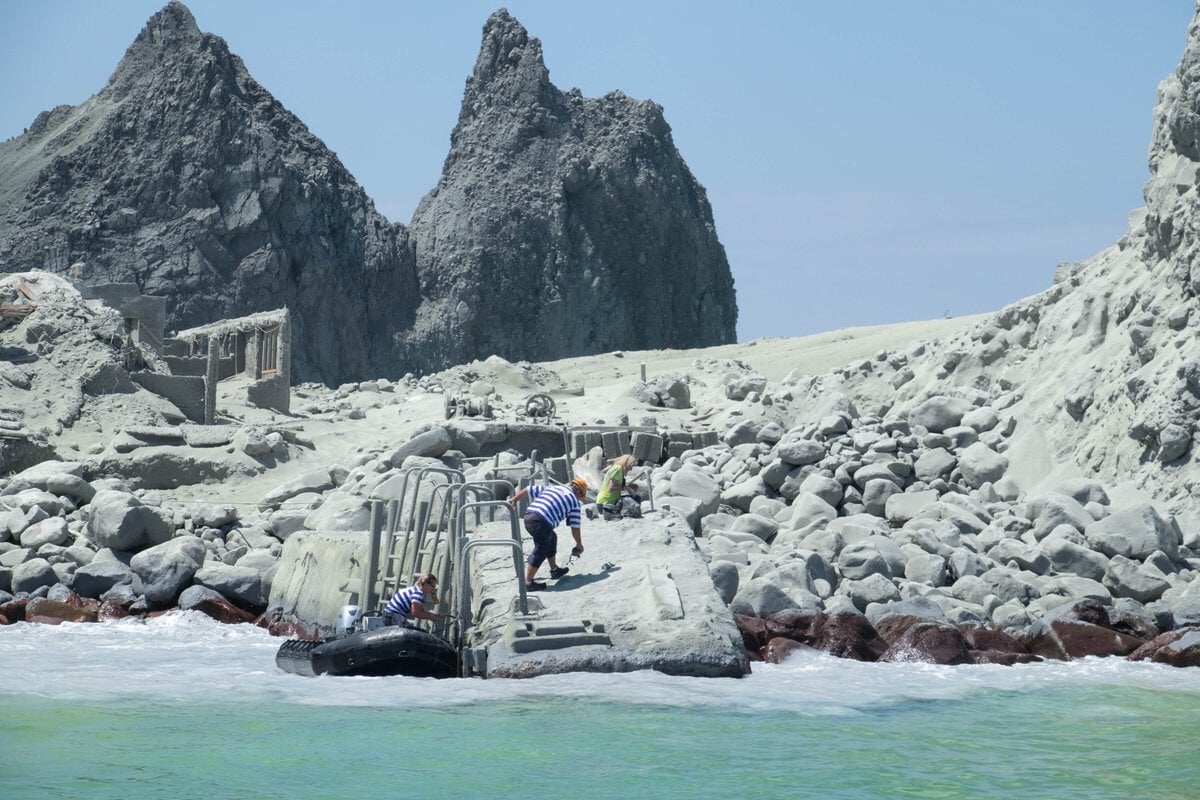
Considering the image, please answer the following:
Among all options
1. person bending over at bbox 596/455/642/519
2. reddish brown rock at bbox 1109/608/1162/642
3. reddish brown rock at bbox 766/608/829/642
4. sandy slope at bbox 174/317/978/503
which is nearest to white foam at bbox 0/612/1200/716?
reddish brown rock at bbox 766/608/829/642

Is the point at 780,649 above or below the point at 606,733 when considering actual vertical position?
above

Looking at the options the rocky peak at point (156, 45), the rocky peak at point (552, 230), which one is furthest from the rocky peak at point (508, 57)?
the rocky peak at point (156, 45)

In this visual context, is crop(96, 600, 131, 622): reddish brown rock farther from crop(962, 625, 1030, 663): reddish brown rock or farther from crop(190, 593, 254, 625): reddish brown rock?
crop(962, 625, 1030, 663): reddish brown rock

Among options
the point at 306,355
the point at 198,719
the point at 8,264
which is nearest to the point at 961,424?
the point at 198,719

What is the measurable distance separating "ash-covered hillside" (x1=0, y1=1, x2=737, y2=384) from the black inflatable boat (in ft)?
138

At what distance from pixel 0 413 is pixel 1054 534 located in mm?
16032

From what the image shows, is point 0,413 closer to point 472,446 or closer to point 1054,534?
point 472,446

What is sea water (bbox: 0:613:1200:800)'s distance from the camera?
8.41 meters

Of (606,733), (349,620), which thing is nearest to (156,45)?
(349,620)

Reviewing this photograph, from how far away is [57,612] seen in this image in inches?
598

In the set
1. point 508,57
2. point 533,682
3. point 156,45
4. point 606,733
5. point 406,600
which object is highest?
point 508,57

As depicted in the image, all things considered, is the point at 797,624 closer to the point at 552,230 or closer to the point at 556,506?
the point at 556,506

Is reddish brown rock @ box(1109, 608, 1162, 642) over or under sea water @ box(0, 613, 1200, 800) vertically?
over

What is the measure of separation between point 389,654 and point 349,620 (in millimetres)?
928
